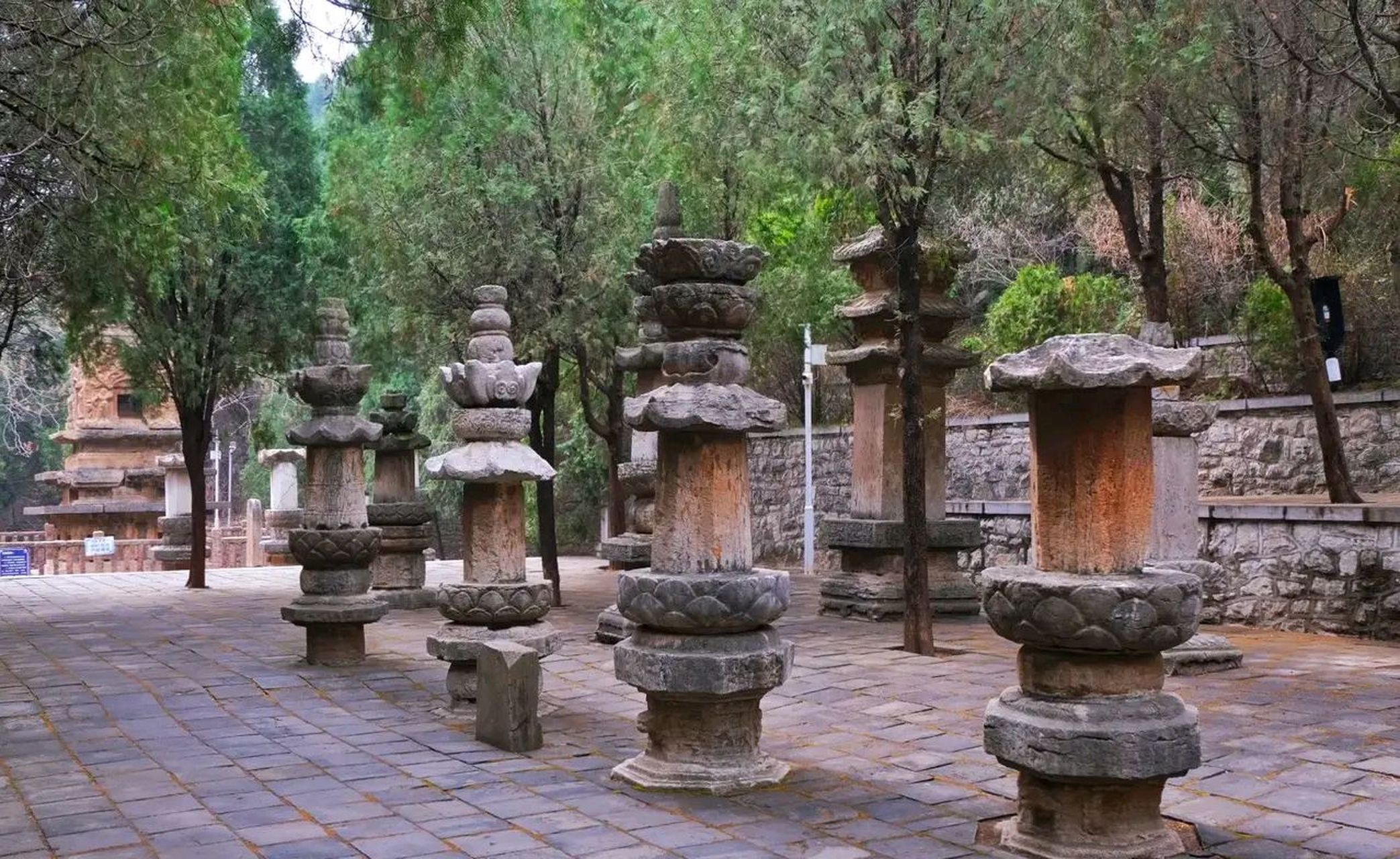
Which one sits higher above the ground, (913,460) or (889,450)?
(889,450)

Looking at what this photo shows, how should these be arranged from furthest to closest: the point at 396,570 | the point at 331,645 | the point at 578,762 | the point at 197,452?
the point at 197,452
the point at 396,570
the point at 331,645
the point at 578,762

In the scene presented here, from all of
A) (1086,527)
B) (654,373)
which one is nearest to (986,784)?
(1086,527)

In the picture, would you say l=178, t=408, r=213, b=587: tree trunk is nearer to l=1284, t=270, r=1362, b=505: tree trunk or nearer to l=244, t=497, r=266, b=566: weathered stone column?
l=244, t=497, r=266, b=566: weathered stone column

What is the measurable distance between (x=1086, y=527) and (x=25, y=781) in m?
5.30

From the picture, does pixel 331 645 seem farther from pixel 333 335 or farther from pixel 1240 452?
pixel 1240 452

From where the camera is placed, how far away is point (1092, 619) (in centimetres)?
465

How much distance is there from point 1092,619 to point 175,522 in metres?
19.7

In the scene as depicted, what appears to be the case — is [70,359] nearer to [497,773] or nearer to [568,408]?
[568,408]

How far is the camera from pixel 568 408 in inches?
947

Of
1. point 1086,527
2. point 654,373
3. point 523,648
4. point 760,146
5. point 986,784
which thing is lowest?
point 986,784

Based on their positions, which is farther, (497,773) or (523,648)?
(523,648)

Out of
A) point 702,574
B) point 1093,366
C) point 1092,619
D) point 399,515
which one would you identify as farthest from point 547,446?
point 1092,619

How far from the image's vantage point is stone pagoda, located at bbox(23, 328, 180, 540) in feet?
80.7

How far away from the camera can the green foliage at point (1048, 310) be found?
640 inches
